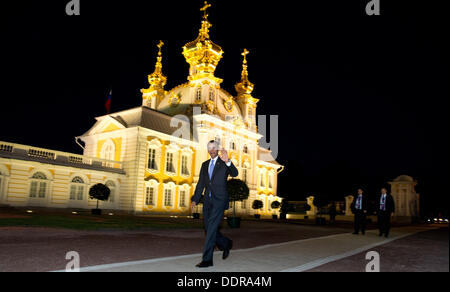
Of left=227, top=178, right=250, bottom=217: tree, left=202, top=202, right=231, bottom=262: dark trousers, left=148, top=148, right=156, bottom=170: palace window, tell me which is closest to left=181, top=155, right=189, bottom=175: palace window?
left=148, top=148, right=156, bottom=170: palace window

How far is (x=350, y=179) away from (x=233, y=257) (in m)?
56.8

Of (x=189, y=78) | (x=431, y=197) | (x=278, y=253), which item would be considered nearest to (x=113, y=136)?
(x=189, y=78)

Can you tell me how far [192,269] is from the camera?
18.5 ft

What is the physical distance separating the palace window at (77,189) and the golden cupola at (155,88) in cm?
1982

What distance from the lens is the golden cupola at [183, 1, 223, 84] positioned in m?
40.4

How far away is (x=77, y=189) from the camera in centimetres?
2788

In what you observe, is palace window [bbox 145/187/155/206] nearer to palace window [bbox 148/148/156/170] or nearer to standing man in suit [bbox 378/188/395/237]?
palace window [bbox 148/148/156/170]

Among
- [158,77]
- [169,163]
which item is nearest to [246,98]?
[158,77]

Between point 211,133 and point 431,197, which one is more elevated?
point 211,133

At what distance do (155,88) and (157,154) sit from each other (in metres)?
15.8

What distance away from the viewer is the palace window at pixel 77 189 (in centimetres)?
2750

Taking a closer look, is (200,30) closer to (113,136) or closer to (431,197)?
(113,136)

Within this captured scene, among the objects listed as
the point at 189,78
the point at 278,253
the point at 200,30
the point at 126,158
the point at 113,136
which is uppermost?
the point at 200,30
